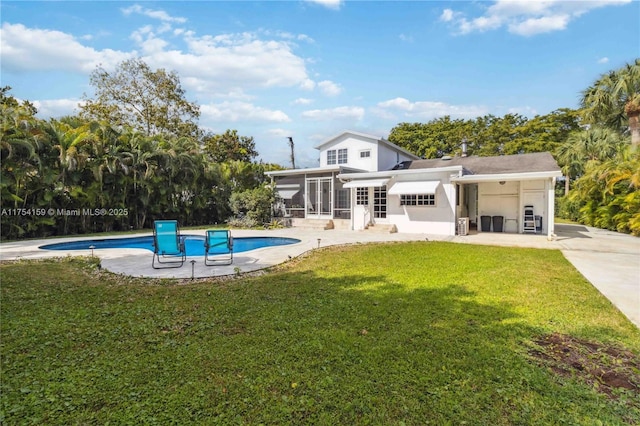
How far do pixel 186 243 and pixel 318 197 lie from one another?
11639 mm

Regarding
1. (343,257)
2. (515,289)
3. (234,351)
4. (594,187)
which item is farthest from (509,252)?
(594,187)

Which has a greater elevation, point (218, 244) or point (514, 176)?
point (514, 176)

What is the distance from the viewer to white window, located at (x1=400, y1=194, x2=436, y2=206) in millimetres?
20391

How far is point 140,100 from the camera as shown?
37.3m

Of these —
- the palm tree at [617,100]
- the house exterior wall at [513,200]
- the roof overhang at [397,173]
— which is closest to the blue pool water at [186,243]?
the roof overhang at [397,173]

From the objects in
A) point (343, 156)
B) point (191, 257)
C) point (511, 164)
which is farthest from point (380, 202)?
point (191, 257)

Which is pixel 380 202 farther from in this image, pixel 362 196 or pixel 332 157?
pixel 332 157

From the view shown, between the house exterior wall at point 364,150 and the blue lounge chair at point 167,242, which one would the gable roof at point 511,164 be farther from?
the blue lounge chair at point 167,242

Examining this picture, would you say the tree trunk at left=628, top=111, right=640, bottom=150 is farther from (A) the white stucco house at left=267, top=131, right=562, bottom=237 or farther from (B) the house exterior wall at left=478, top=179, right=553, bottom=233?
(B) the house exterior wall at left=478, top=179, right=553, bottom=233

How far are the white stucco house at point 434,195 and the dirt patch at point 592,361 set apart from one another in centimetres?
1492

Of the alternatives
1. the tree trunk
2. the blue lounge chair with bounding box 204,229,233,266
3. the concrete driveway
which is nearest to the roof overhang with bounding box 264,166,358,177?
the blue lounge chair with bounding box 204,229,233,266

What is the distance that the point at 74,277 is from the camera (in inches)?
353

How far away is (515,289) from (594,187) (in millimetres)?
22527

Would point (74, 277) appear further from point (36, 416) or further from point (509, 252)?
point (509, 252)
